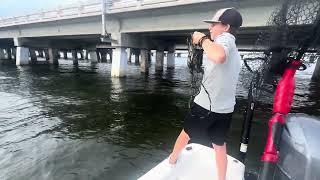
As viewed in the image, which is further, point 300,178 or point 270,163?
point 270,163

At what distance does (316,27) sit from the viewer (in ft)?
10.3

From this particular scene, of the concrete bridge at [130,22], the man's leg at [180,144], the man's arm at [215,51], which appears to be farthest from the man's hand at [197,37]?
the concrete bridge at [130,22]

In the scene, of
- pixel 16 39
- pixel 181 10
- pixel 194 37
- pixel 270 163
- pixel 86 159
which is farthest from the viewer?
pixel 16 39

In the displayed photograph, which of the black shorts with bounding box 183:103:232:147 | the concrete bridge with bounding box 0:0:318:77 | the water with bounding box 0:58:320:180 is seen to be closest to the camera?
the black shorts with bounding box 183:103:232:147

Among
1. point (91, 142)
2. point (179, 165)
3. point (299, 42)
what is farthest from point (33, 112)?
point (299, 42)

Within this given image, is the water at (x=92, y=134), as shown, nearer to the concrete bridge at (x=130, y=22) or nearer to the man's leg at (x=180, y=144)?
the man's leg at (x=180, y=144)

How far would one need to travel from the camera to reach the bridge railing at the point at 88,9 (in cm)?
1962

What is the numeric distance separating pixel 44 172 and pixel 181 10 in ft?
52.9

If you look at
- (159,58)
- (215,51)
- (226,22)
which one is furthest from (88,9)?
(215,51)

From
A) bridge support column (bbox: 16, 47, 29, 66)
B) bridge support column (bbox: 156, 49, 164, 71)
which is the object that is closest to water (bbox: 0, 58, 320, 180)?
bridge support column (bbox: 156, 49, 164, 71)

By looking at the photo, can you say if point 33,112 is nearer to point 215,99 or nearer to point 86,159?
point 86,159

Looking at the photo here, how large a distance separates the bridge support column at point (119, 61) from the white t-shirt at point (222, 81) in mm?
22302

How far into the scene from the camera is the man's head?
295cm

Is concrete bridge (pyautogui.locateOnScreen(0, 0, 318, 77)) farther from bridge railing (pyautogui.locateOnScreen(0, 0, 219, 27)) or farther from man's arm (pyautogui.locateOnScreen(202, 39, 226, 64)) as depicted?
man's arm (pyautogui.locateOnScreen(202, 39, 226, 64))
